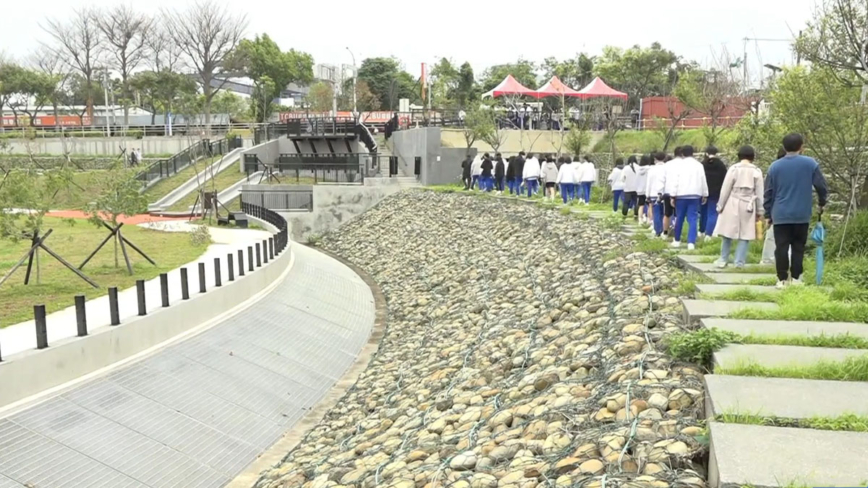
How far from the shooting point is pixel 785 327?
242 inches

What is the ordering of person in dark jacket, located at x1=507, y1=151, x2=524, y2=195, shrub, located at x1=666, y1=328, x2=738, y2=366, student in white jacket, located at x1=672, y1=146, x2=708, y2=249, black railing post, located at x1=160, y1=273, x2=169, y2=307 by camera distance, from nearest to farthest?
shrub, located at x1=666, y1=328, x2=738, y2=366 < black railing post, located at x1=160, y1=273, x2=169, y2=307 < student in white jacket, located at x1=672, y1=146, x2=708, y2=249 < person in dark jacket, located at x1=507, y1=151, x2=524, y2=195

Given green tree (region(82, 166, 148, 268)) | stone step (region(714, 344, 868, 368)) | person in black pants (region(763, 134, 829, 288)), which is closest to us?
stone step (region(714, 344, 868, 368))

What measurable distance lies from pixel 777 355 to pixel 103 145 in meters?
50.2

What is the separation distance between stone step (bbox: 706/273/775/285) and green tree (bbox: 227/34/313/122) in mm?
52778

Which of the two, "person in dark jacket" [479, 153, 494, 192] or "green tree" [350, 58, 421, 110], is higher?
"green tree" [350, 58, 421, 110]

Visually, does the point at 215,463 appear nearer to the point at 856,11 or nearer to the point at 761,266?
the point at 761,266

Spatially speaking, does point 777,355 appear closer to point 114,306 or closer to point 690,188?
point 690,188

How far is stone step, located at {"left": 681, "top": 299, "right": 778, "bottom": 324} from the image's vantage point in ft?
21.2

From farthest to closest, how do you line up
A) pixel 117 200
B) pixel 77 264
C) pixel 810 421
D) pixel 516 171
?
pixel 516 171 → pixel 77 264 → pixel 117 200 → pixel 810 421

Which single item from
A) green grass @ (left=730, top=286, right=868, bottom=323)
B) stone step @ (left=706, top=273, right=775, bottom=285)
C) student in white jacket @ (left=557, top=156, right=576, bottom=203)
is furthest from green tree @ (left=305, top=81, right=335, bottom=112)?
green grass @ (left=730, top=286, right=868, bottom=323)

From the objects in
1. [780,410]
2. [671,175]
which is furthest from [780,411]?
[671,175]

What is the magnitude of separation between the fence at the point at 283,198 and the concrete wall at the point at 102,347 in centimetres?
1817

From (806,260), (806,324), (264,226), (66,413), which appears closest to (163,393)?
(66,413)

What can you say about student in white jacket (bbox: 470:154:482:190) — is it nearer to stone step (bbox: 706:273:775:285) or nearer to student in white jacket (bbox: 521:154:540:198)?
student in white jacket (bbox: 521:154:540:198)
